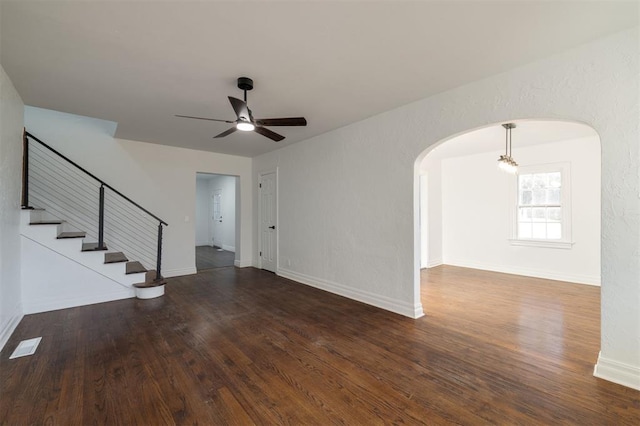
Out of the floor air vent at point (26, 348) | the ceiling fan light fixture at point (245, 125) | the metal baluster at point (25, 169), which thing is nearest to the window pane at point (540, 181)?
the ceiling fan light fixture at point (245, 125)

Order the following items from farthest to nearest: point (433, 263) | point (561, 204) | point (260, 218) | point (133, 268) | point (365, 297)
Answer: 1. point (433, 263)
2. point (260, 218)
3. point (561, 204)
4. point (133, 268)
5. point (365, 297)

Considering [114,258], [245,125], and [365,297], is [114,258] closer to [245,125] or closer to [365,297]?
[245,125]

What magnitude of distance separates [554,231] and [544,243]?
0.93ft

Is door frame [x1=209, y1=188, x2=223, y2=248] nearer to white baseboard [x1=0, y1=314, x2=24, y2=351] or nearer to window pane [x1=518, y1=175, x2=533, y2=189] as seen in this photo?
white baseboard [x1=0, y1=314, x2=24, y2=351]

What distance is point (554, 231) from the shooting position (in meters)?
5.36

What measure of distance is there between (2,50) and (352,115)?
3484mm

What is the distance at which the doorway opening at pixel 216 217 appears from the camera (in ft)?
28.5

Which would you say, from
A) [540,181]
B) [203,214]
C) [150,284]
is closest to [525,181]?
[540,181]

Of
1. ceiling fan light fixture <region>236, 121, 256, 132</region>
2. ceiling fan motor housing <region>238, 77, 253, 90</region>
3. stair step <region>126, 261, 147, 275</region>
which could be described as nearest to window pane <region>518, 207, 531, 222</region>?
ceiling fan light fixture <region>236, 121, 256, 132</region>

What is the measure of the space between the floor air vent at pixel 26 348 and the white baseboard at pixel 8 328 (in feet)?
0.48

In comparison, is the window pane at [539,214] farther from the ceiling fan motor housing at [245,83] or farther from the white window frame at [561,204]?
the ceiling fan motor housing at [245,83]

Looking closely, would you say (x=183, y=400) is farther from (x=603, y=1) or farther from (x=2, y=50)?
(x=603, y=1)

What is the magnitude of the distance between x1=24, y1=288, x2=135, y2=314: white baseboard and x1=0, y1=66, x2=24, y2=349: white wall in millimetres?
168

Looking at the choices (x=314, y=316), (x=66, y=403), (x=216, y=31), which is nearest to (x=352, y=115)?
(x=216, y=31)
